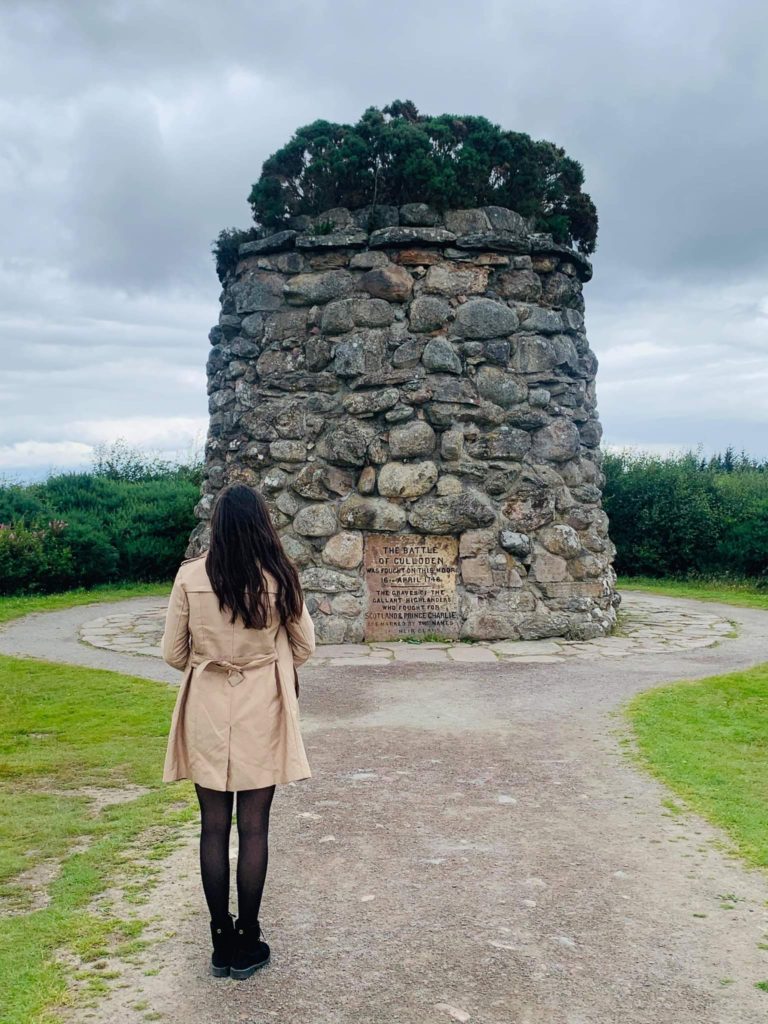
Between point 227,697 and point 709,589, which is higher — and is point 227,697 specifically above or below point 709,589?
above

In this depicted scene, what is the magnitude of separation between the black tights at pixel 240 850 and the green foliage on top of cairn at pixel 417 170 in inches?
336

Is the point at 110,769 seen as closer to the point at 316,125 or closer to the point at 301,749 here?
the point at 301,749

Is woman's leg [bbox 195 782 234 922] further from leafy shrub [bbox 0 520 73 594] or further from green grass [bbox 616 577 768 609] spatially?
leafy shrub [bbox 0 520 73 594]

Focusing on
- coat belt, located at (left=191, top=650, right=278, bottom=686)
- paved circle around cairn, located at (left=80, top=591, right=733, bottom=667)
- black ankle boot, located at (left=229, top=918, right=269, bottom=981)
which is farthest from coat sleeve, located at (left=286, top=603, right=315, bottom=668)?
paved circle around cairn, located at (left=80, top=591, right=733, bottom=667)

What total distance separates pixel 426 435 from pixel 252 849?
7246mm

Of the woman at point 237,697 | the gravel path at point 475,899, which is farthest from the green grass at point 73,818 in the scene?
the woman at point 237,697

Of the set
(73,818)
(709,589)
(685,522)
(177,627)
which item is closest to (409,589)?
(73,818)

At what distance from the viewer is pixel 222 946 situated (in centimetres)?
327

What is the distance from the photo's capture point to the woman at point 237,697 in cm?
330

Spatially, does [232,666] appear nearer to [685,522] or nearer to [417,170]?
[417,170]

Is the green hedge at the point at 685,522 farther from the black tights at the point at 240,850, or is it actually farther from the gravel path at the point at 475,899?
the black tights at the point at 240,850

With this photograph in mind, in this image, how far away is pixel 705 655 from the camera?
9664 millimetres

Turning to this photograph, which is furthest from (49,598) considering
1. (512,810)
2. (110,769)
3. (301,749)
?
(301,749)

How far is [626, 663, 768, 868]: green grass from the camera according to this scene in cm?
488
